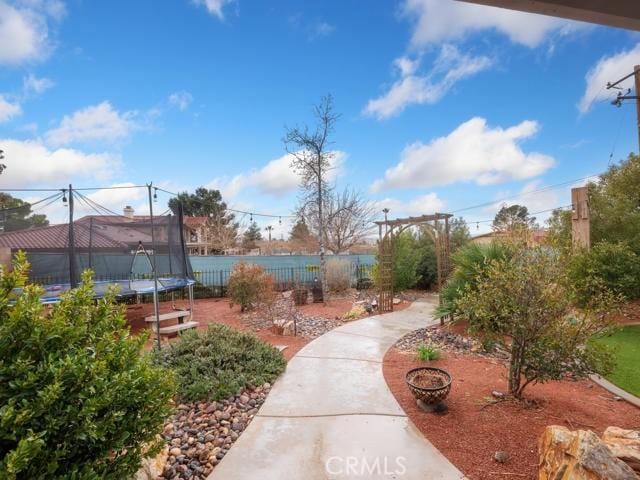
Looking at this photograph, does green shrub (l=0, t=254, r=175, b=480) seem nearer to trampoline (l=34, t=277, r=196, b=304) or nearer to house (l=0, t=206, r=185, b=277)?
trampoline (l=34, t=277, r=196, b=304)

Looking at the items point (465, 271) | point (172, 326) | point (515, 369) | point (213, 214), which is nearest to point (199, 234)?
point (213, 214)

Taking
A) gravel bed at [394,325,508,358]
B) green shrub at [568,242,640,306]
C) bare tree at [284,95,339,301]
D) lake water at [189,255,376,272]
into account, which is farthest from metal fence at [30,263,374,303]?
green shrub at [568,242,640,306]

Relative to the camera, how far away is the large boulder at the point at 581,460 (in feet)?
5.03

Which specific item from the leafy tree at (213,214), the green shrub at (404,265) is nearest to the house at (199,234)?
the leafy tree at (213,214)

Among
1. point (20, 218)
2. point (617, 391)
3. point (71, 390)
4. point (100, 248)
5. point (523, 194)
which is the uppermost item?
point (523, 194)

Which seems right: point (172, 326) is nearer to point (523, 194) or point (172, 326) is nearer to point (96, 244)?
point (96, 244)

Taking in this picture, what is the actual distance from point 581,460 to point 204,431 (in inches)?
106

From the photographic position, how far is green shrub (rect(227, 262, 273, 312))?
7.49 m

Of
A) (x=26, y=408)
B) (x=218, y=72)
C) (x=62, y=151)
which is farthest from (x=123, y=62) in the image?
(x=26, y=408)

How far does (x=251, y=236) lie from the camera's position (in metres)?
28.4

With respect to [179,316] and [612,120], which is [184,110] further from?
[612,120]

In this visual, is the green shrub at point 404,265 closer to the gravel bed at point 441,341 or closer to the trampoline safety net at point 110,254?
the gravel bed at point 441,341

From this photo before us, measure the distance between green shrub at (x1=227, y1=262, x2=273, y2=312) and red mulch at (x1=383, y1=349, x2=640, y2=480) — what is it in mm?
4304

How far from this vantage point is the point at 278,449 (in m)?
2.41
